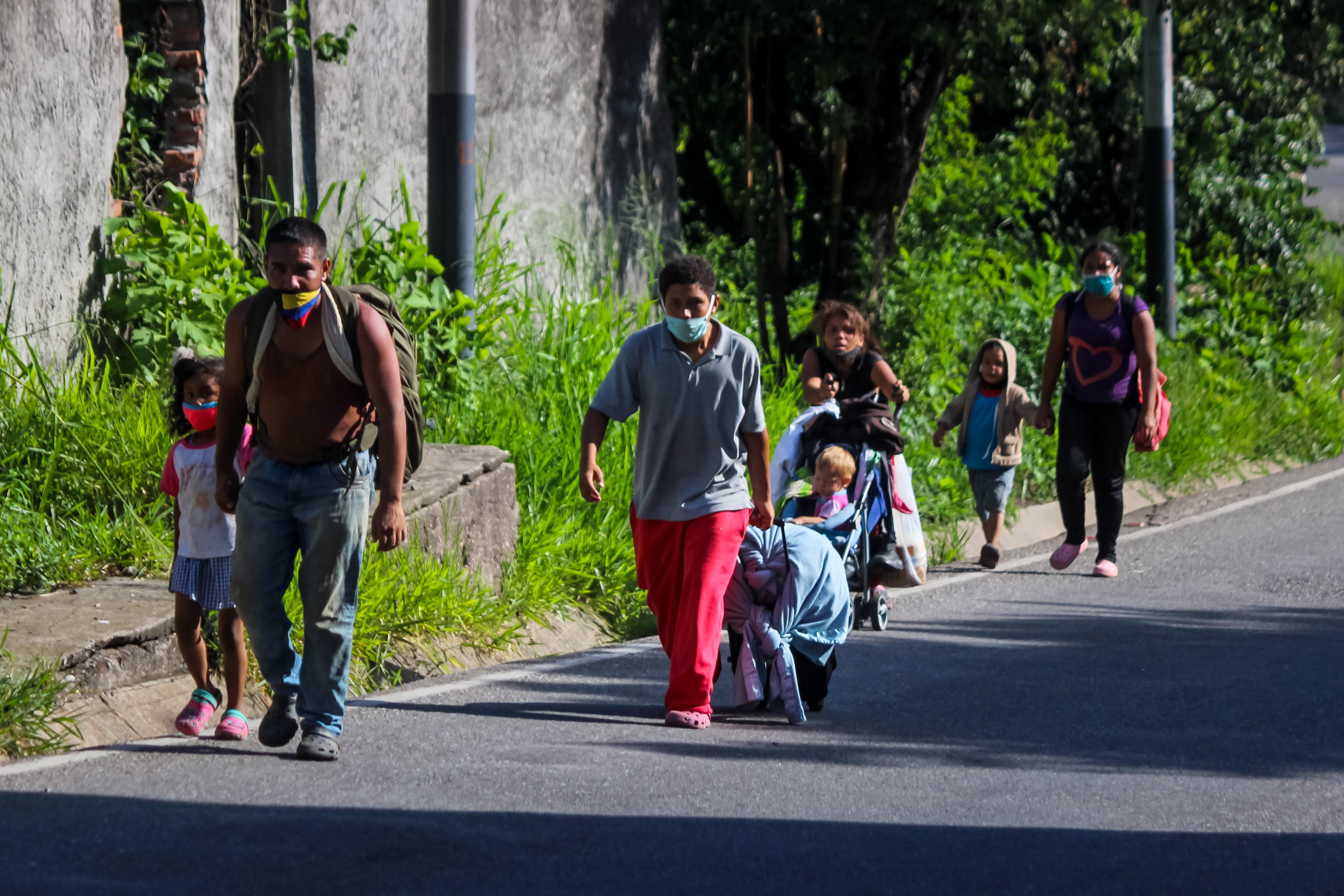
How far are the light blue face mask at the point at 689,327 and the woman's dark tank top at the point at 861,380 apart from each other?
215 centimetres

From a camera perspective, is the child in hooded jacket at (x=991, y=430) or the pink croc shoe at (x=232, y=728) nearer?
the pink croc shoe at (x=232, y=728)

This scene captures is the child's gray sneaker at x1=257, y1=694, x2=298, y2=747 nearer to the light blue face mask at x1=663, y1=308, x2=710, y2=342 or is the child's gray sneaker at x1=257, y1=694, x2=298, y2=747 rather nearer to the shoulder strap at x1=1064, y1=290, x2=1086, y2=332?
the light blue face mask at x1=663, y1=308, x2=710, y2=342

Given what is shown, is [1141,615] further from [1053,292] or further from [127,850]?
[1053,292]

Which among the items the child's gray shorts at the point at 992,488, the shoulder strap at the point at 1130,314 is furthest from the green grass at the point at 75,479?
the shoulder strap at the point at 1130,314

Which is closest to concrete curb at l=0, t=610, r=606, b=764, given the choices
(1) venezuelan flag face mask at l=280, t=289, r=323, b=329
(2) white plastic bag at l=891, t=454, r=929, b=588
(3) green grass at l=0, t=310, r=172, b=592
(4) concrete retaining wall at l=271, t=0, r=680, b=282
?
(3) green grass at l=0, t=310, r=172, b=592

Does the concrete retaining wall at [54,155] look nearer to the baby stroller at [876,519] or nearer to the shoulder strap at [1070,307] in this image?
the baby stroller at [876,519]

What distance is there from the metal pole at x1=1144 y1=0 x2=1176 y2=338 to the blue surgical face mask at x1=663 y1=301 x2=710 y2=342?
10.1 m

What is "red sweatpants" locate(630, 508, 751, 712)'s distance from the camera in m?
6.54

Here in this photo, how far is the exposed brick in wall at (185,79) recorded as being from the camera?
1014 centimetres

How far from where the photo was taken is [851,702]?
7191 millimetres

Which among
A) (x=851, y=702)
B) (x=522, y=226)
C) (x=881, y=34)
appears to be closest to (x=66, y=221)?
(x=522, y=226)

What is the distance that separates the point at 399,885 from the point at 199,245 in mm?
5738

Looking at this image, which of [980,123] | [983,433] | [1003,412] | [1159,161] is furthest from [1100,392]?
[980,123]

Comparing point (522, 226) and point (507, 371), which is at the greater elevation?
point (522, 226)
